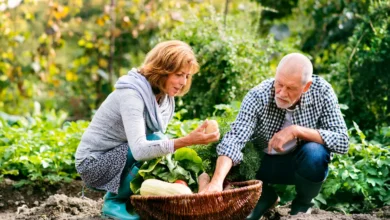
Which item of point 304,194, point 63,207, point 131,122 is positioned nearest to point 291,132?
point 304,194

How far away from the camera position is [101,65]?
324 inches

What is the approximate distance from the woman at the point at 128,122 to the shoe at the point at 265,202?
703 millimetres

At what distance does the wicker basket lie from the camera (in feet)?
10.6

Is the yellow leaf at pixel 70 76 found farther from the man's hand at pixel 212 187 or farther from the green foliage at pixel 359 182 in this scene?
the man's hand at pixel 212 187

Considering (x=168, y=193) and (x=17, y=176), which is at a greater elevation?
(x=168, y=193)

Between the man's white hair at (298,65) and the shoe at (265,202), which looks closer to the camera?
the man's white hair at (298,65)

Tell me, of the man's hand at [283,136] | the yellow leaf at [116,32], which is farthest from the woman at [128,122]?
the yellow leaf at [116,32]

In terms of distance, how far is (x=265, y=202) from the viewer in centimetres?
395

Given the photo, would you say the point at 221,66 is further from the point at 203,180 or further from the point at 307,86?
the point at 203,180

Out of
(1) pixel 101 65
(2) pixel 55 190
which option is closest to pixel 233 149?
(2) pixel 55 190

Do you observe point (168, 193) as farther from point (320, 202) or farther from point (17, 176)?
point (17, 176)

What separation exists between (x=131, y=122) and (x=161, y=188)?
1.32ft

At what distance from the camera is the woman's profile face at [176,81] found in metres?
3.69

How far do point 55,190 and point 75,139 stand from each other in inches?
19.5
